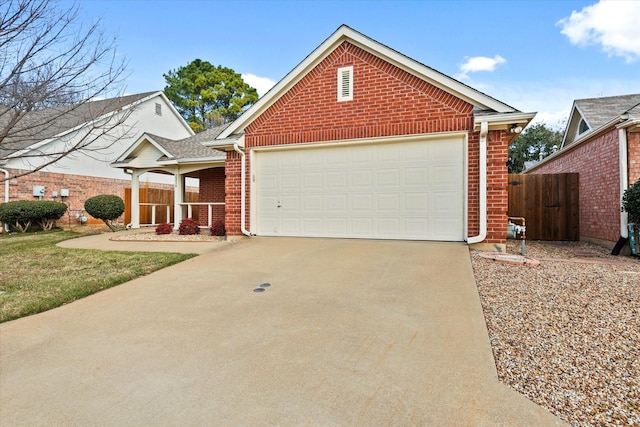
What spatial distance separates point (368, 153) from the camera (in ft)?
27.5

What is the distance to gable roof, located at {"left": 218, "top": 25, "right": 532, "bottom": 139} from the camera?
7.44 m

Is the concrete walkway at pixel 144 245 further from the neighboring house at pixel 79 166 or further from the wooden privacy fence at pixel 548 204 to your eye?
the wooden privacy fence at pixel 548 204

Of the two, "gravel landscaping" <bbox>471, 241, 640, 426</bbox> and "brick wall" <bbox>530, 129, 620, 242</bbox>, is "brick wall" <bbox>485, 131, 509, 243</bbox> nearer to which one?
"gravel landscaping" <bbox>471, 241, 640, 426</bbox>

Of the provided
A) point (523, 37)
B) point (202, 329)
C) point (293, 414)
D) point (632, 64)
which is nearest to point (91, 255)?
point (202, 329)

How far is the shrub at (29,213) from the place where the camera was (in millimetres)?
13434

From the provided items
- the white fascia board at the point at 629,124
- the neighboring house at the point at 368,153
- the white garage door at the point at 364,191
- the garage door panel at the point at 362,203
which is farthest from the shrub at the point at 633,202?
the garage door panel at the point at 362,203

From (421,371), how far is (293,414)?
112cm

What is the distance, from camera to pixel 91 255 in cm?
805

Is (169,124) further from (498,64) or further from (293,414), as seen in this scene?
(293,414)

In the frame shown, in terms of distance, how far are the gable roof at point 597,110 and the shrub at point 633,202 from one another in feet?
10.7

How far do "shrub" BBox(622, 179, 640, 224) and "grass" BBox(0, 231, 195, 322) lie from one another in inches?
383

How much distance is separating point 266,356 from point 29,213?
50.3 ft

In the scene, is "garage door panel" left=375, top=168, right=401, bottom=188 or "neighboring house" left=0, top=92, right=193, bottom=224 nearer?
"garage door panel" left=375, top=168, right=401, bottom=188

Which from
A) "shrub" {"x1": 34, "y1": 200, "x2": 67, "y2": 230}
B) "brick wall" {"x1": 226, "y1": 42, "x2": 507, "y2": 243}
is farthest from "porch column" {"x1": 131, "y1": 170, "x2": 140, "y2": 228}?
"brick wall" {"x1": 226, "y1": 42, "x2": 507, "y2": 243}
